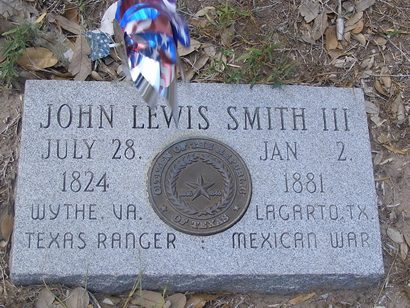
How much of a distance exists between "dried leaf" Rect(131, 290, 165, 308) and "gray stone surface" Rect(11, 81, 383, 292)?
0.22 feet

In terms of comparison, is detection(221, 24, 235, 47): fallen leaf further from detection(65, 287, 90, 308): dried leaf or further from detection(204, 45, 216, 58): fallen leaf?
detection(65, 287, 90, 308): dried leaf

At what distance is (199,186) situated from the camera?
3.11 metres

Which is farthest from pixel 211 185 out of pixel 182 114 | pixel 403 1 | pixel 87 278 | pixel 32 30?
pixel 403 1

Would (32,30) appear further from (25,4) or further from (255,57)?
(255,57)

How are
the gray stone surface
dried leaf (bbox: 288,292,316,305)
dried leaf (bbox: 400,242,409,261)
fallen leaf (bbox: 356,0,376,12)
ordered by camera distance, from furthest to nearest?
1. fallen leaf (bbox: 356,0,376,12)
2. dried leaf (bbox: 400,242,409,261)
3. dried leaf (bbox: 288,292,316,305)
4. the gray stone surface

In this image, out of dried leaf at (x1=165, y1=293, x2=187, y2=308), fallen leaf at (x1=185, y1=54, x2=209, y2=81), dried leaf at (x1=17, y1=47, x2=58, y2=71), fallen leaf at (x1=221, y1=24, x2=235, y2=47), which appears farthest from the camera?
fallen leaf at (x1=221, y1=24, x2=235, y2=47)

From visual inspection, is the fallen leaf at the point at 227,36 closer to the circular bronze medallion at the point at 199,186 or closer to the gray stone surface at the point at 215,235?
the gray stone surface at the point at 215,235

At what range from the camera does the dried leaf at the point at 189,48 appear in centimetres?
358

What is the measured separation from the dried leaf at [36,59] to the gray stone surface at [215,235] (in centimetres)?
23

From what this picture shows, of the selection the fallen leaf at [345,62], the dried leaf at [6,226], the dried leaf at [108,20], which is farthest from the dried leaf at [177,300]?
the fallen leaf at [345,62]

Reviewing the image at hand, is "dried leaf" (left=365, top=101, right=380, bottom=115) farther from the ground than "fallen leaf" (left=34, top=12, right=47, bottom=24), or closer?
closer

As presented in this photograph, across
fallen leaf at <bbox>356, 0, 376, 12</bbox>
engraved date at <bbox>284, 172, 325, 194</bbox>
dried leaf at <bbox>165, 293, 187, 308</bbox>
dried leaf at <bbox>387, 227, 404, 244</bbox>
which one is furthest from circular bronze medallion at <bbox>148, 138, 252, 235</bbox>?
fallen leaf at <bbox>356, 0, 376, 12</bbox>

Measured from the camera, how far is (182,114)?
3254 mm

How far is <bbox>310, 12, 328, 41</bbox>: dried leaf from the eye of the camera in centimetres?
376
